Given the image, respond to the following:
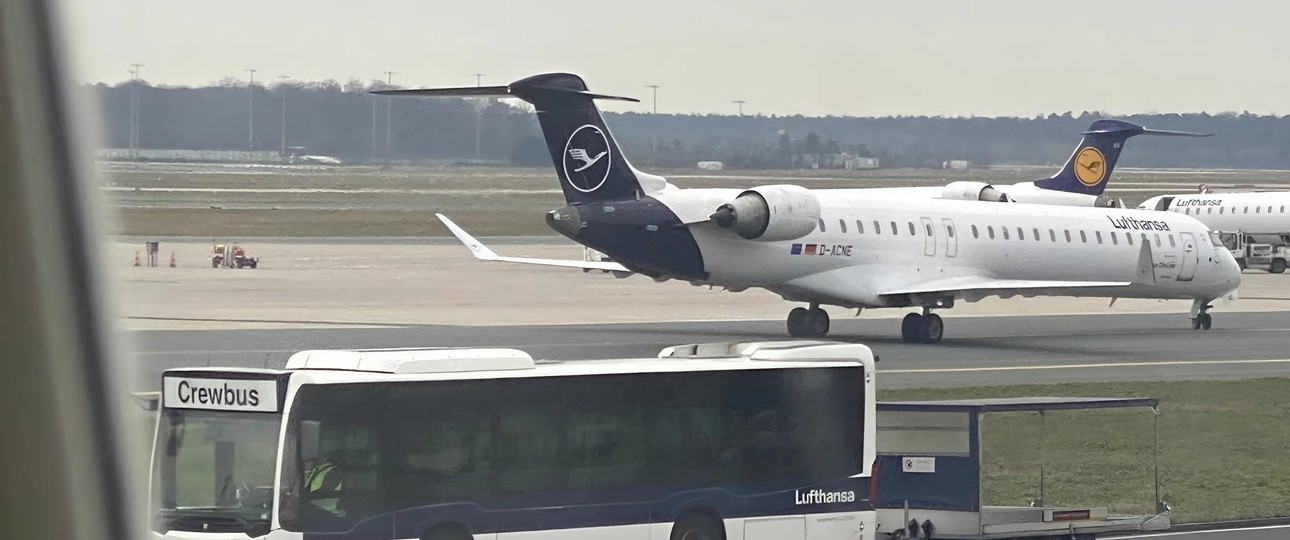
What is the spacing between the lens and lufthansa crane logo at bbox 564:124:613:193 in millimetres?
35125

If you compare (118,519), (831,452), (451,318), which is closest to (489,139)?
(451,318)

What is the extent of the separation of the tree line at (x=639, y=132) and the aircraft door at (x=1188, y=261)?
11.1 m

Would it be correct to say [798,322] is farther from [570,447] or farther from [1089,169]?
[570,447]

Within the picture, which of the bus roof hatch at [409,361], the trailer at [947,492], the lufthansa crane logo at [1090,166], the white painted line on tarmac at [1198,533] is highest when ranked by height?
the lufthansa crane logo at [1090,166]

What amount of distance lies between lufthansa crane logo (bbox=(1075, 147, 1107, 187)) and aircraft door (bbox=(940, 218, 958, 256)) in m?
19.7

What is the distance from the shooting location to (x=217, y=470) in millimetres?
12930

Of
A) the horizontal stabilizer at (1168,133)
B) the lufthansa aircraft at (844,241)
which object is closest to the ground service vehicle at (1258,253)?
the horizontal stabilizer at (1168,133)

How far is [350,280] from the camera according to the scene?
154ft

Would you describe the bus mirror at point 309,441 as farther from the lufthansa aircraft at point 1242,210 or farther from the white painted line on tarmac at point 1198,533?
the lufthansa aircraft at point 1242,210

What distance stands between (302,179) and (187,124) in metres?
7.72

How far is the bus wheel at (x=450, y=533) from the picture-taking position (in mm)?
13656

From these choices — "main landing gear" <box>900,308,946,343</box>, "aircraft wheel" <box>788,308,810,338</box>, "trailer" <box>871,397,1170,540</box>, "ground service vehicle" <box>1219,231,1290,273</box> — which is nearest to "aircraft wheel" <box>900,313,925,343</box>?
"main landing gear" <box>900,308,946,343</box>

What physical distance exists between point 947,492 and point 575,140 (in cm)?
1975

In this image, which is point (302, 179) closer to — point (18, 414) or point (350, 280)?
point (350, 280)
